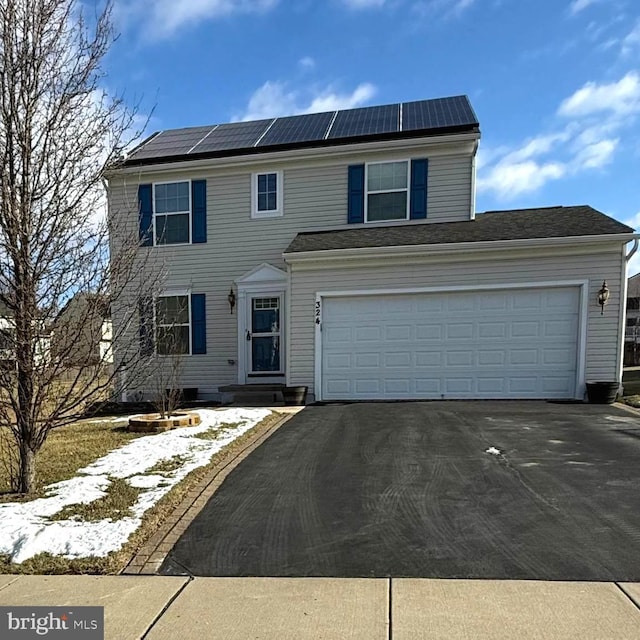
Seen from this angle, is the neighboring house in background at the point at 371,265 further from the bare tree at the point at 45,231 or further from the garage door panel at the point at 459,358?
the bare tree at the point at 45,231

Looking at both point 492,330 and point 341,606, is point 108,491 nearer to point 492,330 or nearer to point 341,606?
point 341,606

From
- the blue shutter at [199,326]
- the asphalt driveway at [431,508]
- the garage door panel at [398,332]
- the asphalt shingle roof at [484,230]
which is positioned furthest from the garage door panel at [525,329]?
the blue shutter at [199,326]

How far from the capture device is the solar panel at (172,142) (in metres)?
12.3

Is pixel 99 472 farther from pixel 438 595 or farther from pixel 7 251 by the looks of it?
pixel 438 595

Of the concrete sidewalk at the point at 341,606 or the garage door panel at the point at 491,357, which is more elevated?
the garage door panel at the point at 491,357

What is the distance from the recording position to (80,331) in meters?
4.27

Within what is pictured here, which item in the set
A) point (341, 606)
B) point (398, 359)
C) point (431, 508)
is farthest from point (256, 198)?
point (341, 606)

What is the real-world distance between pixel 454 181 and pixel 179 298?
7557 mm

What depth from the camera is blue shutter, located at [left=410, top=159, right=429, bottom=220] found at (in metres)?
10.8

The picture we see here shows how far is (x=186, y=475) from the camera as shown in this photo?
4.76 meters

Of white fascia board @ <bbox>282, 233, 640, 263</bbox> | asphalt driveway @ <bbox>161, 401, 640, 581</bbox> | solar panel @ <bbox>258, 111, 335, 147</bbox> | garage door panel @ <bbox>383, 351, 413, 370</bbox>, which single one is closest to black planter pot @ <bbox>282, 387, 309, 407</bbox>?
garage door panel @ <bbox>383, 351, 413, 370</bbox>

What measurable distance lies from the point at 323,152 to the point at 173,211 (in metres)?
4.29

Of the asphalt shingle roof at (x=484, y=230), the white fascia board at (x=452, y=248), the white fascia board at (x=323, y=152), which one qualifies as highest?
the white fascia board at (x=323, y=152)

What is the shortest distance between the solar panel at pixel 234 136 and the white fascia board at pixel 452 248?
4065 mm
